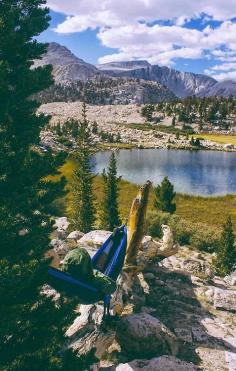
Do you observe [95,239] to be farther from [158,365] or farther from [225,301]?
[158,365]

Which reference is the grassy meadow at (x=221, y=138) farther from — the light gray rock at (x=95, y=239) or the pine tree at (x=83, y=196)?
the light gray rock at (x=95, y=239)

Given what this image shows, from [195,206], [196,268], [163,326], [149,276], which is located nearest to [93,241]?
[149,276]

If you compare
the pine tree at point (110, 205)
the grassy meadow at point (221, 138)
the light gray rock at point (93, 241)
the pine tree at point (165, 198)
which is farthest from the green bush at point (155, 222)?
the grassy meadow at point (221, 138)

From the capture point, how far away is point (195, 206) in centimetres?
6450

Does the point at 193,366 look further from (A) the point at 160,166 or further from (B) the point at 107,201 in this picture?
(A) the point at 160,166

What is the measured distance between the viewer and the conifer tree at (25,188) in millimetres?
10406

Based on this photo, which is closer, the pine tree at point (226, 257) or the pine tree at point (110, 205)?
the pine tree at point (226, 257)

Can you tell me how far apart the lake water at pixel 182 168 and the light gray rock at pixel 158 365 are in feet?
216

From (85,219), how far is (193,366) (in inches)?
1067

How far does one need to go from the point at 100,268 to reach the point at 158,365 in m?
5.15

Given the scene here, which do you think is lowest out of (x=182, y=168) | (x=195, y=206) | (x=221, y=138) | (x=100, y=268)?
(x=195, y=206)

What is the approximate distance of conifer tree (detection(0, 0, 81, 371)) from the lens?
10406 mm

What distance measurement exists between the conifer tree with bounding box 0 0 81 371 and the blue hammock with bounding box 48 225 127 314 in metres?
1.51

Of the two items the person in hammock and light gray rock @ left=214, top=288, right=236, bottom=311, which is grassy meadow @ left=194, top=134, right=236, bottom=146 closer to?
light gray rock @ left=214, top=288, right=236, bottom=311
